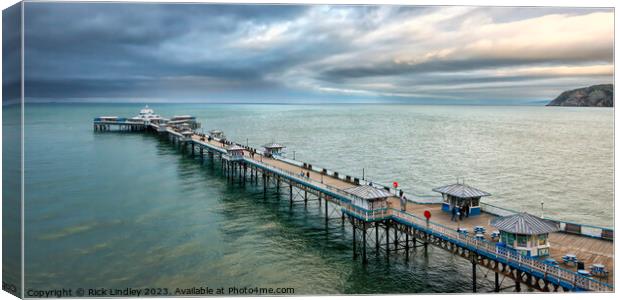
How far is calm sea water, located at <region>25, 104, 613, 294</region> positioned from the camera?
26.8 m

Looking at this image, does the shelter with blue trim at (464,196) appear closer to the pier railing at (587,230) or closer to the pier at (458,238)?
the pier at (458,238)

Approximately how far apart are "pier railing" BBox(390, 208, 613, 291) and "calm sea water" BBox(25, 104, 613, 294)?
303cm

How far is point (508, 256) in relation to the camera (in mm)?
21469

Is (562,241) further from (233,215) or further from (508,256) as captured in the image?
(233,215)

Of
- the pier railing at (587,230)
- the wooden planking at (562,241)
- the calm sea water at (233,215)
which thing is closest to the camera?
the wooden planking at (562,241)

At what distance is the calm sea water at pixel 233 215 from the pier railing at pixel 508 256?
3.03 meters

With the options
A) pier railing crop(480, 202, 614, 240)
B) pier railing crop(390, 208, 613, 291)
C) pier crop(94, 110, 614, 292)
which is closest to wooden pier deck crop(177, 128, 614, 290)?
pier crop(94, 110, 614, 292)

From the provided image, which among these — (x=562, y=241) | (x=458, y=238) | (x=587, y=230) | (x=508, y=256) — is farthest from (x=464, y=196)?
(x=508, y=256)

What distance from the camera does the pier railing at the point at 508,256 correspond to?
18.5m

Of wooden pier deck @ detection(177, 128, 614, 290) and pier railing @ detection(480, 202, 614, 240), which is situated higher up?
pier railing @ detection(480, 202, 614, 240)

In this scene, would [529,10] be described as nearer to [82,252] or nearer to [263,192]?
[82,252]

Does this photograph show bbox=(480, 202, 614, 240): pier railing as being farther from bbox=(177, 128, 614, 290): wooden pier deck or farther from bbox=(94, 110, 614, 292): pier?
bbox=(177, 128, 614, 290): wooden pier deck

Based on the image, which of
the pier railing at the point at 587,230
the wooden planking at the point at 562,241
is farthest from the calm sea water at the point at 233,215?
the pier railing at the point at 587,230

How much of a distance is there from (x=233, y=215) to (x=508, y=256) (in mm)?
24130
